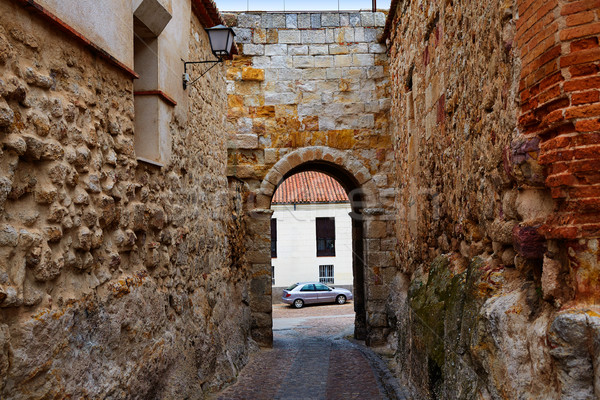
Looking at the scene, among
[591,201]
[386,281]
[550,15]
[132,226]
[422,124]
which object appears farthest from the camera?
[386,281]

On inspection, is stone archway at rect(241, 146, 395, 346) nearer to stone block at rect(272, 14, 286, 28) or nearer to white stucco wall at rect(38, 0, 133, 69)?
stone block at rect(272, 14, 286, 28)

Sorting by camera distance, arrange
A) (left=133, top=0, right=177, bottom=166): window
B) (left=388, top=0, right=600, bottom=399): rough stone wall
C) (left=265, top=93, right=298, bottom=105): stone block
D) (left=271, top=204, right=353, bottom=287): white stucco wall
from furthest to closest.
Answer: (left=271, top=204, right=353, bottom=287): white stucco wall, (left=265, top=93, right=298, bottom=105): stone block, (left=133, top=0, right=177, bottom=166): window, (left=388, top=0, right=600, bottom=399): rough stone wall

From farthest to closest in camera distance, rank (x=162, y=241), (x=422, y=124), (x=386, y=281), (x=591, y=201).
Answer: (x=386, y=281) → (x=422, y=124) → (x=162, y=241) → (x=591, y=201)

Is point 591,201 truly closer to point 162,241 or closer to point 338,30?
point 162,241

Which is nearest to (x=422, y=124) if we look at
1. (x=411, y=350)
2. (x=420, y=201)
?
(x=420, y=201)

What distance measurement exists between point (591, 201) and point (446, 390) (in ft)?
6.71

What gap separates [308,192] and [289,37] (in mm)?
11691

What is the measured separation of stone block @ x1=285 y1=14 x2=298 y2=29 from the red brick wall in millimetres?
7073

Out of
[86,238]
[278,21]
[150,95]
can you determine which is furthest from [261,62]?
[86,238]

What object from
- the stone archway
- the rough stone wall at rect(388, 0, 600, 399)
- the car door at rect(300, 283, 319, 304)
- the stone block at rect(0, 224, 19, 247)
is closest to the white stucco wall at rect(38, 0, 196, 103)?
the stone block at rect(0, 224, 19, 247)

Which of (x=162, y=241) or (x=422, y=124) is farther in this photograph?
(x=422, y=124)

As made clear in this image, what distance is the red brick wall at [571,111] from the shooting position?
2184 millimetres

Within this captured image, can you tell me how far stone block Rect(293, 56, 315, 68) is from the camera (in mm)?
8984

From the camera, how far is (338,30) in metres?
9.08
